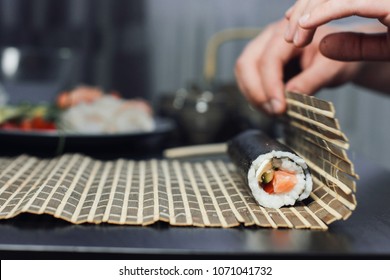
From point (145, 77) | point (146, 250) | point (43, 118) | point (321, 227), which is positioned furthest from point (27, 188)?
point (145, 77)

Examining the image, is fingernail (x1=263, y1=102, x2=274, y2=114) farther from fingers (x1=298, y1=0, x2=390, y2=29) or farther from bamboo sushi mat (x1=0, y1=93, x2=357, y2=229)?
fingers (x1=298, y1=0, x2=390, y2=29)

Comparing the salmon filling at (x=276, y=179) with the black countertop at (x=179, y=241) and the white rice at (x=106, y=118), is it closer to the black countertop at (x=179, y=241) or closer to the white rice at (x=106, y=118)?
the black countertop at (x=179, y=241)

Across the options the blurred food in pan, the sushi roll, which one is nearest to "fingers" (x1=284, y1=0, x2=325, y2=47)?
the sushi roll

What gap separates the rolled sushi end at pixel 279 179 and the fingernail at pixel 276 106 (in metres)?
0.29

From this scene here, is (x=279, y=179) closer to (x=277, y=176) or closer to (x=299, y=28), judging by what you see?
(x=277, y=176)

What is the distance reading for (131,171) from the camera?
3.43 feet

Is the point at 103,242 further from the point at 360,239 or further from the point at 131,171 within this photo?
the point at 131,171

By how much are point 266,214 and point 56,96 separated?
1615 millimetres

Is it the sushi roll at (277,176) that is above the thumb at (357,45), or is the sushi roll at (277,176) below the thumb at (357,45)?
below

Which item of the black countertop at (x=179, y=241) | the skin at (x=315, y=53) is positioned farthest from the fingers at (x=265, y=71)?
the black countertop at (x=179, y=241)

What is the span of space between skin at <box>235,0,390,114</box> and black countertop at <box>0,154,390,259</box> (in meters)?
0.30

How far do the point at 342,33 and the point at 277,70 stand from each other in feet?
0.78

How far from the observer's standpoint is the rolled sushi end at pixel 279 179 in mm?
818

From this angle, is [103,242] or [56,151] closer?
[103,242]
